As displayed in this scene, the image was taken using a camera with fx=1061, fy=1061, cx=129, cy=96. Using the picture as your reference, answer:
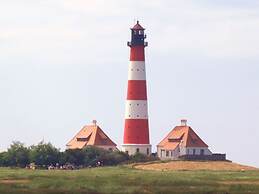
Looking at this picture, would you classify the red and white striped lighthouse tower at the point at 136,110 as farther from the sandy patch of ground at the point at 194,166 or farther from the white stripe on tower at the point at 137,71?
the sandy patch of ground at the point at 194,166

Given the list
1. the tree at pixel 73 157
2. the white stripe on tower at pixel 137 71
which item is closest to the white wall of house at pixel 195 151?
the white stripe on tower at pixel 137 71

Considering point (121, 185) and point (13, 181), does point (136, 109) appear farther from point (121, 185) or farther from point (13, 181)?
point (121, 185)

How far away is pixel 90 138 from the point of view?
395 feet

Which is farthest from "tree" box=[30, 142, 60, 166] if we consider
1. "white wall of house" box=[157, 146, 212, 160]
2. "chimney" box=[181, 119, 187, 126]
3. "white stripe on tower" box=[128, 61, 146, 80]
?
"chimney" box=[181, 119, 187, 126]

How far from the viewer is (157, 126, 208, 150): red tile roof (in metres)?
117

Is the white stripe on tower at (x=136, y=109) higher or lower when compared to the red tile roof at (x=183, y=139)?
higher

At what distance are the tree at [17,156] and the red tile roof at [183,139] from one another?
704 inches

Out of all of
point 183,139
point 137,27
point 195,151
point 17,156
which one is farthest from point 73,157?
point 137,27

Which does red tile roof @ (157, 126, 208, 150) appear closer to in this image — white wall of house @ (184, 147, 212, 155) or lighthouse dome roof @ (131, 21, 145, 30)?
white wall of house @ (184, 147, 212, 155)

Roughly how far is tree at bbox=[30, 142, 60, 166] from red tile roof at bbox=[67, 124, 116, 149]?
11.5m

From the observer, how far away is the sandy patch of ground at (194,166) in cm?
9938

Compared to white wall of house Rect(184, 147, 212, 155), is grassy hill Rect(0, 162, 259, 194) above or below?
below

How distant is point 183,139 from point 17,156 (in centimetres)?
2018

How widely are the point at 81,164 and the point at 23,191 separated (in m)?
47.1
